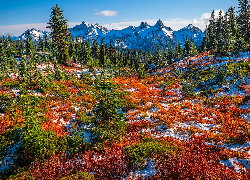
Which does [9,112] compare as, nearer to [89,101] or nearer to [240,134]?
[89,101]

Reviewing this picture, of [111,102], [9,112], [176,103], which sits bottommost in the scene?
[176,103]

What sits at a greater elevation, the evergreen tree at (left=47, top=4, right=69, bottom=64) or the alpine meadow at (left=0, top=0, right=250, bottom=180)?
the evergreen tree at (left=47, top=4, right=69, bottom=64)

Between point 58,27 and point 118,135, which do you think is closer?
point 118,135

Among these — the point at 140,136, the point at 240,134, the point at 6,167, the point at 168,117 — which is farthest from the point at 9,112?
the point at 240,134

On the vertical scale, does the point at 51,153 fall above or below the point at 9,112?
below

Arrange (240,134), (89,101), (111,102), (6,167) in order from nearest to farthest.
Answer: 1. (6,167)
2. (111,102)
3. (240,134)
4. (89,101)

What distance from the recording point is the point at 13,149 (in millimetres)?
7988

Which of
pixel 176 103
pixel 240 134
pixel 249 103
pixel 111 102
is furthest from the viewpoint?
pixel 176 103

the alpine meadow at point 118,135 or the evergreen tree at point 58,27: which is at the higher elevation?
the evergreen tree at point 58,27

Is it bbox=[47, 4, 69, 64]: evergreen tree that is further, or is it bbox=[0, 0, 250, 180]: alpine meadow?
bbox=[47, 4, 69, 64]: evergreen tree

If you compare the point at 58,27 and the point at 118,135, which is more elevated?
the point at 58,27

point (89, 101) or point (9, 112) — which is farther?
point (89, 101)

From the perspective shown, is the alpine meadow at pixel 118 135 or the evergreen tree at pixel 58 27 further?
the evergreen tree at pixel 58 27

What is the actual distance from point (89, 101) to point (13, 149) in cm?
908
